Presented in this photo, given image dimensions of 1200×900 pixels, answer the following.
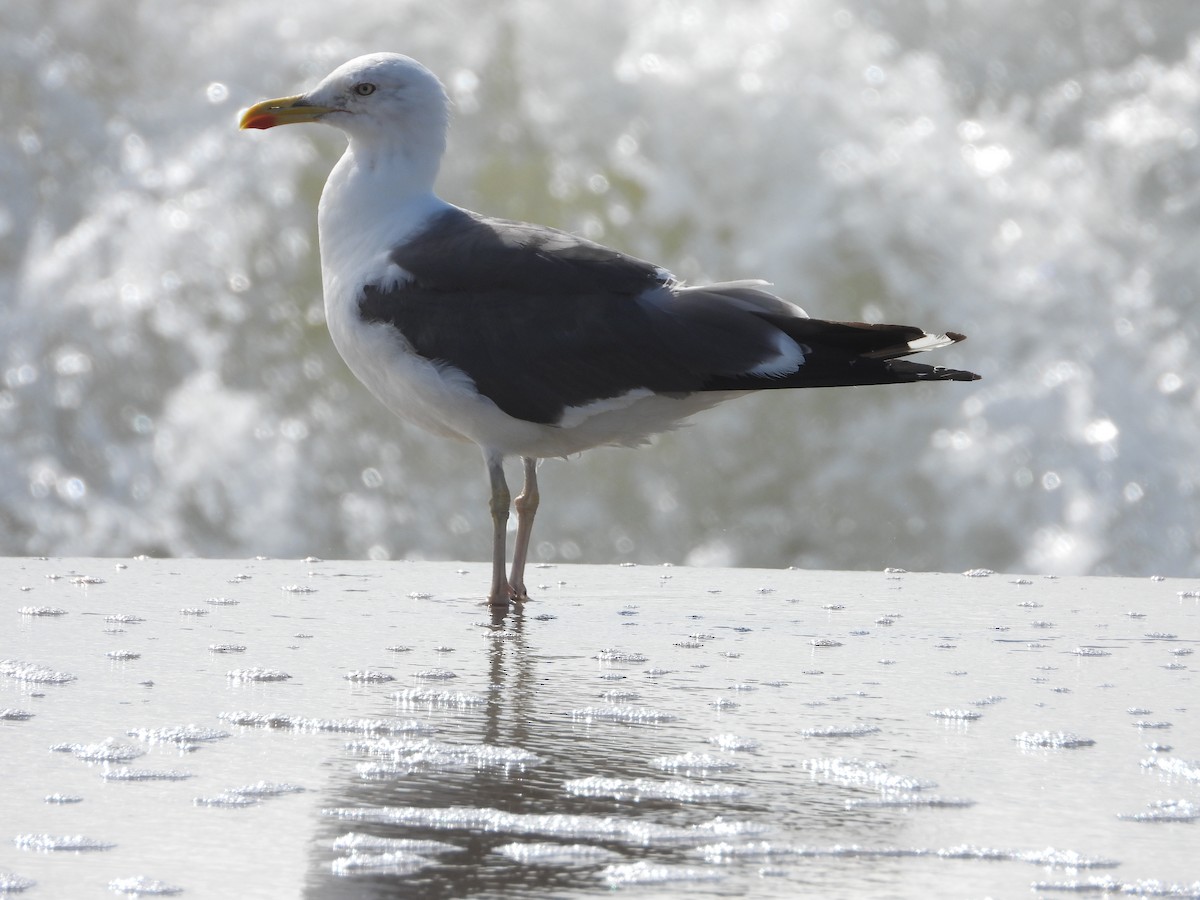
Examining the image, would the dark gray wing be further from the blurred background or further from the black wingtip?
the blurred background

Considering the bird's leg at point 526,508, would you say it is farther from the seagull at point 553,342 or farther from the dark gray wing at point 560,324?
the dark gray wing at point 560,324

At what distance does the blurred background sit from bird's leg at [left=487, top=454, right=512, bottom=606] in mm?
4615

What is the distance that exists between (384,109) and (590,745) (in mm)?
2436

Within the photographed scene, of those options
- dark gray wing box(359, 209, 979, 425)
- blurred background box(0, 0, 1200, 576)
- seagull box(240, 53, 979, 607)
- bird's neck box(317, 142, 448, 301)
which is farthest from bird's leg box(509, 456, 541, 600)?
blurred background box(0, 0, 1200, 576)

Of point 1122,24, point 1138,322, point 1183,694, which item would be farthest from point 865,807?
point 1122,24

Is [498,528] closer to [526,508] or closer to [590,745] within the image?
[526,508]

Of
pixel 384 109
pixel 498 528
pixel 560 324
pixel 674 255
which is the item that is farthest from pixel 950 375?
pixel 674 255

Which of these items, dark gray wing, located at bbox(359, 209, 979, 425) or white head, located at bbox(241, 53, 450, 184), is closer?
Answer: dark gray wing, located at bbox(359, 209, 979, 425)

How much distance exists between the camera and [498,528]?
13.6 ft

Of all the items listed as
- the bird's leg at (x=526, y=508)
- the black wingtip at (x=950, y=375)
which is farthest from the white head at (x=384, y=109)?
the black wingtip at (x=950, y=375)

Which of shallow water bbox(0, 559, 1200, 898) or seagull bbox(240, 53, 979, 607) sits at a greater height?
seagull bbox(240, 53, 979, 607)

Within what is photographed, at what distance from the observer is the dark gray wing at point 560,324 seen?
12.9ft

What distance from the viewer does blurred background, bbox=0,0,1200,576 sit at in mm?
8797

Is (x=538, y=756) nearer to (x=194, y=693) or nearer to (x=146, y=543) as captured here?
(x=194, y=693)
